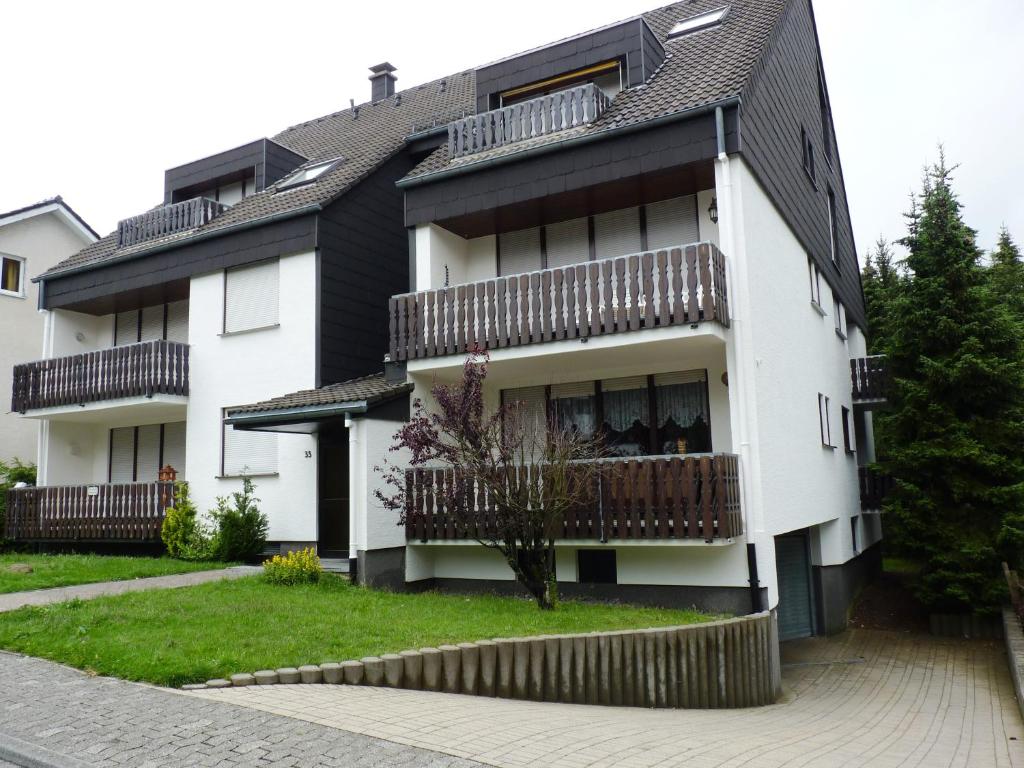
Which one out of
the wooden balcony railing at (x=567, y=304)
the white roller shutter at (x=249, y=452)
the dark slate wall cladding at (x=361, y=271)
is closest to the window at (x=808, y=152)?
the wooden balcony railing at (x=567, y=304)

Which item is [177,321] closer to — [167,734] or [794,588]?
[794,588]

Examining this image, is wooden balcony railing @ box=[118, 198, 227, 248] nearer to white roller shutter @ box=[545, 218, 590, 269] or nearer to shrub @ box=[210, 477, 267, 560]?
shrub @ box=[210, 477, 267, 560]

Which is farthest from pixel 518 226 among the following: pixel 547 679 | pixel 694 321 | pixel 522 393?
pixel 547 679

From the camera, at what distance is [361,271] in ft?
57.5

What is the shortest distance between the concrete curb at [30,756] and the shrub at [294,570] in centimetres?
662

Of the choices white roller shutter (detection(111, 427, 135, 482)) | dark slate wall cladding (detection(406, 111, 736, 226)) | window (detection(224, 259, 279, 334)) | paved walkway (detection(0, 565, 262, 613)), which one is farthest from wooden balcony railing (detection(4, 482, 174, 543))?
dark slate wall cladding (detection(406, 111, 736, 226))

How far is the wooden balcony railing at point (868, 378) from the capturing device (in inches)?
811

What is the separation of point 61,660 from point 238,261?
1064 centimetres

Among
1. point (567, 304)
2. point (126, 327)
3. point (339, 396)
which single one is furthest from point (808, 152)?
point (126, 327)

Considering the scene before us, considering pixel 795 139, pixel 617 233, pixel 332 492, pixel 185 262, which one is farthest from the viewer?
pixel 185 262

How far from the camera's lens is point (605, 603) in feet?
41.2

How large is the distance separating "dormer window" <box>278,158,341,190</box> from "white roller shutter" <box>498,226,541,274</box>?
5.38 metres

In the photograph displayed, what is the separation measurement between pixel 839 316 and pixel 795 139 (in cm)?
584

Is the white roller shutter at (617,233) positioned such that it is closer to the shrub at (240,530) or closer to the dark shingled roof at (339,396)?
the dark shingled roof at (339,396)
